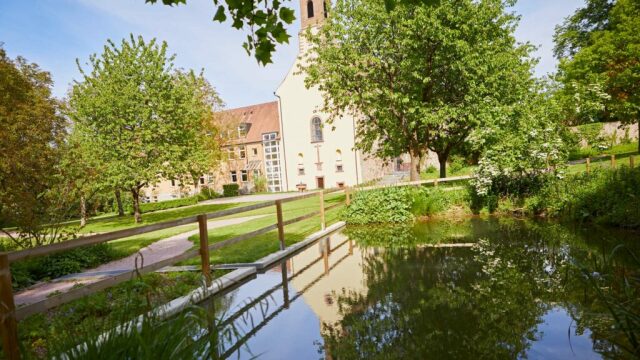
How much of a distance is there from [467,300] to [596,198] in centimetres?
667

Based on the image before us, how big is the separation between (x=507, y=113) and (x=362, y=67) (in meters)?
5.89

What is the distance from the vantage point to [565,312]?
404 centimetres

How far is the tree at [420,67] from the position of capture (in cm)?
1442

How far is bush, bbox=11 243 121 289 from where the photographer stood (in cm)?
783

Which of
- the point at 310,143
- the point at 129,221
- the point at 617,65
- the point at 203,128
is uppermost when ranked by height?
the point at 617,65

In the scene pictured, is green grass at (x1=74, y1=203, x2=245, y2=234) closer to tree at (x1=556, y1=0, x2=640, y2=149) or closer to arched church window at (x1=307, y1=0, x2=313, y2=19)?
arched church window at (x1=307, y1=0, x2=313, y2=19)

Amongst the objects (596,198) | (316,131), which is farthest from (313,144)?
(596,198)

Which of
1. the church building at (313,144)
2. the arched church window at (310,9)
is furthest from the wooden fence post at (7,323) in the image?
the arched church window at (310,9)

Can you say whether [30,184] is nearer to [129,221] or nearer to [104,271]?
[104,271]

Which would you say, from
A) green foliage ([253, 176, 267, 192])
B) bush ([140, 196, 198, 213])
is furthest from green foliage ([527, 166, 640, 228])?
green foliage ([253, 176, 267, 192])

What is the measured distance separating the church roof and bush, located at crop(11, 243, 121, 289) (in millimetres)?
31903

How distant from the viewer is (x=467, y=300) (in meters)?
4.55

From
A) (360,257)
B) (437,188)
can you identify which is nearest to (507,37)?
(437,188)

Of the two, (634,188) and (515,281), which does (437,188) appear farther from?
(515,281)
